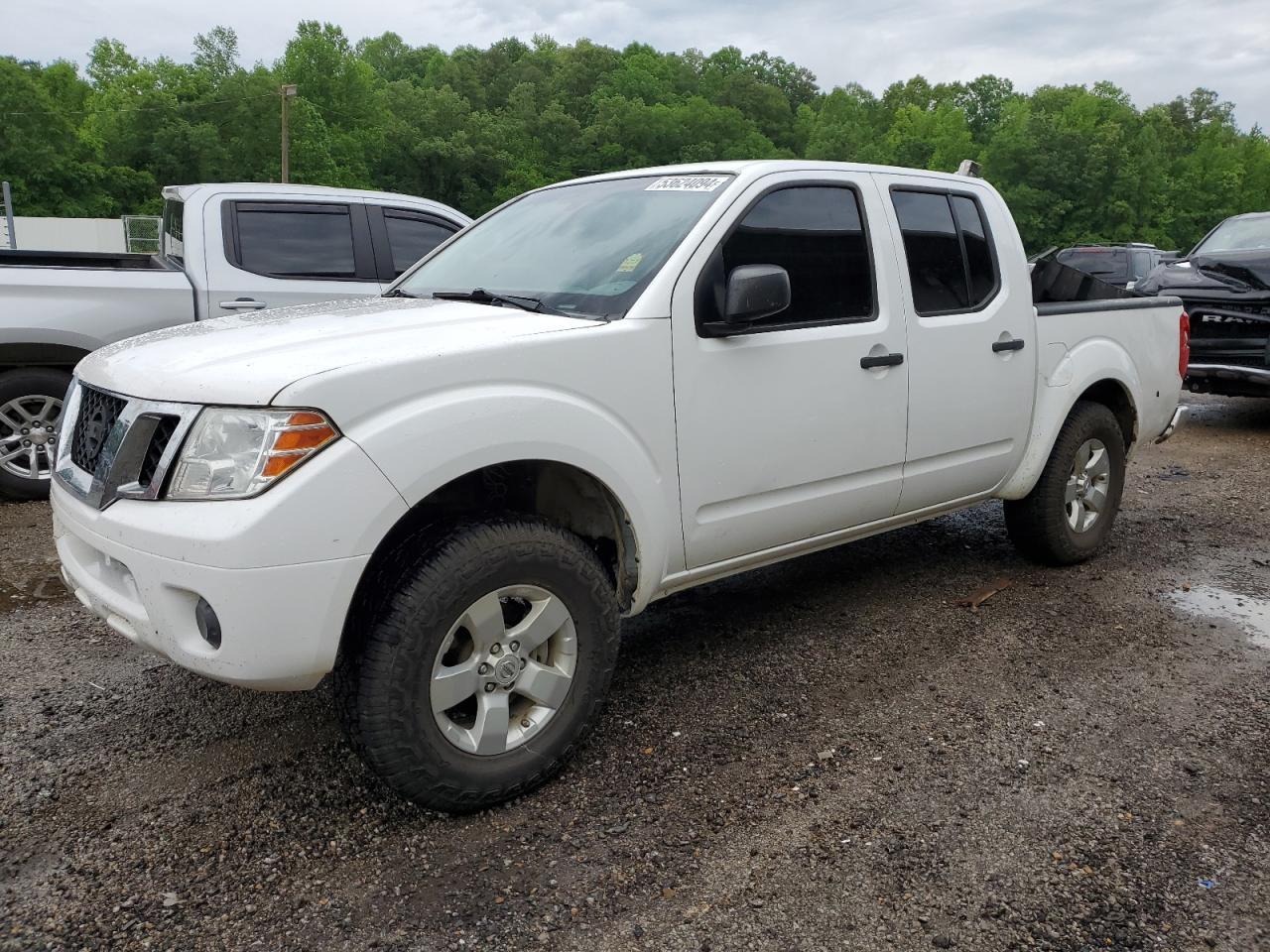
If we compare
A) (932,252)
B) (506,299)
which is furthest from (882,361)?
(506,299)

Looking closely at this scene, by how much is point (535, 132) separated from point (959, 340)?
7765 cm

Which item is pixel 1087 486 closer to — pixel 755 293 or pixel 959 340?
pixel 959 340

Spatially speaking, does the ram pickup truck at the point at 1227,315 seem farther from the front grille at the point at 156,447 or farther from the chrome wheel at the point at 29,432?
the chrome wheel at the point at 29,432

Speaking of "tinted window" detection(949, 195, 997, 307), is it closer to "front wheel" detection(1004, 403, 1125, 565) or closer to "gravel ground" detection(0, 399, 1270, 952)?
"front wheel" detection(1004, 403, 1125, 565)

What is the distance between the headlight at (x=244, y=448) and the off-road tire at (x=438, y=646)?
42 cm

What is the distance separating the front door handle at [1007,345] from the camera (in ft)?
13.8

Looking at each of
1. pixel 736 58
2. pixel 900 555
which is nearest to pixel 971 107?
pixel 736 58

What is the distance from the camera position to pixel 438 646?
259 cm

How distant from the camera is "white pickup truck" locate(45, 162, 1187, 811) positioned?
2406mm

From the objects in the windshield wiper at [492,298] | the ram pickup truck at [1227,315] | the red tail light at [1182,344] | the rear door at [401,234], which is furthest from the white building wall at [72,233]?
the red tail light at [1182,344]

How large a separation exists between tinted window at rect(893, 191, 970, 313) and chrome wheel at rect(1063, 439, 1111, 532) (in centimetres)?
119

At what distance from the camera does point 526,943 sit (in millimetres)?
2291

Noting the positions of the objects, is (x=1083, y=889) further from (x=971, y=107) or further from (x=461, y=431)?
(x=971, y=107)

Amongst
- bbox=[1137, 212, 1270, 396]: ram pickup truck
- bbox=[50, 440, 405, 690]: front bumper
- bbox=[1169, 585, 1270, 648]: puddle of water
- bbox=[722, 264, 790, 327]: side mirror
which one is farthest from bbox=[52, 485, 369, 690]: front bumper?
bbox=[1137, 212, 1270, 396]: ram pickup truck
